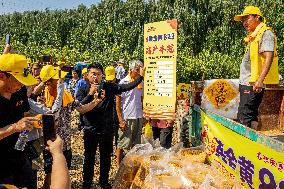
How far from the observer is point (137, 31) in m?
53.9

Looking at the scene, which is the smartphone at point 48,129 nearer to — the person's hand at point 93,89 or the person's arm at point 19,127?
the person's arm at point 19,127

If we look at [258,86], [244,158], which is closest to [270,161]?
[244,158]

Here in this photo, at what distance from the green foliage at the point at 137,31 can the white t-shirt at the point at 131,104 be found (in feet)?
44.2

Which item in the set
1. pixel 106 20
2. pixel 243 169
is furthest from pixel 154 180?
pixel 106 20

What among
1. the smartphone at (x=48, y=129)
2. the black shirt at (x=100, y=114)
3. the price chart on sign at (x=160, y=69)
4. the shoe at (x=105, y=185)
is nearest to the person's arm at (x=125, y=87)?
the black shirt at (x=100, y=114)

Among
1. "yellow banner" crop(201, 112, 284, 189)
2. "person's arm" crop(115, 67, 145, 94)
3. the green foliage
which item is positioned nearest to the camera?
"yellow banner" crop(201, 112, 284, 189)

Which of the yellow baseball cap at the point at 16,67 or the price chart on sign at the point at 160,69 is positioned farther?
the price chart on sign at the point at 160,69

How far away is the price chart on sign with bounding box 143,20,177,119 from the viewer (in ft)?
18.4

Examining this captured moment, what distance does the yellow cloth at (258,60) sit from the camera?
4312 mm

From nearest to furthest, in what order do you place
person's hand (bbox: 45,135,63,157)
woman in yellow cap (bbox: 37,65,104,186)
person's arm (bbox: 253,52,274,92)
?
person's hand (bbox: 45,135,63,157) → person's arm (bbox: 253,52,274,92) → woman in yellow cap (bbox: 37,65,104,186)

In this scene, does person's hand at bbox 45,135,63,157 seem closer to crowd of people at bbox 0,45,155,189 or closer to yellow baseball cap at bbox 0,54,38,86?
crowd of people at bbox 0,45,155,189

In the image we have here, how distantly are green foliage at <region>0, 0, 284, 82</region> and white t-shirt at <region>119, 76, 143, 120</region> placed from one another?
13469 millimetres

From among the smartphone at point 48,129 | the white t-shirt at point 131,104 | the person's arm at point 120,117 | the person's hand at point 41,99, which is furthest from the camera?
the white t-shirt at point 131,104

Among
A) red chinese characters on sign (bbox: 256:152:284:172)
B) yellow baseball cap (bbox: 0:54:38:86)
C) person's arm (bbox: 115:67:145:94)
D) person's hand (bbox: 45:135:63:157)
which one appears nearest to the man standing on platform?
red chinese characters on sign (bbox: 256:152:284:172)
